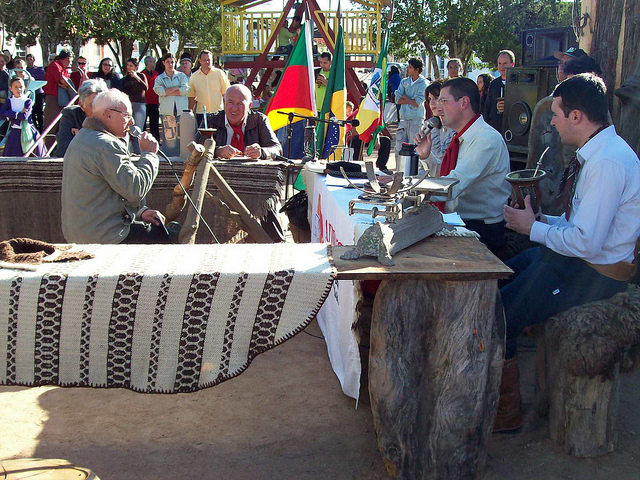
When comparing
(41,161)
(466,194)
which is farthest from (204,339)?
(41,161)

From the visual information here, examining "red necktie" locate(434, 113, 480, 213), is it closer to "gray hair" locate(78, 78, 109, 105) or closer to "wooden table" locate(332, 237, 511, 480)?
"wooden table" locate(332, 237, 511, 480)

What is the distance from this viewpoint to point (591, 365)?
116 inches

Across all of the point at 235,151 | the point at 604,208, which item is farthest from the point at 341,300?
the point at 235,151

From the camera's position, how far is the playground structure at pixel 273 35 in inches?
543

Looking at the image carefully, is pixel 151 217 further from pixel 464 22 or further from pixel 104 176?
pixel 464 22

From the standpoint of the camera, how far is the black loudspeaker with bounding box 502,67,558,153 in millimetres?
6824

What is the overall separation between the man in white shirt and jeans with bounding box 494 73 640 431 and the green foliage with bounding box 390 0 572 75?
25470 mm

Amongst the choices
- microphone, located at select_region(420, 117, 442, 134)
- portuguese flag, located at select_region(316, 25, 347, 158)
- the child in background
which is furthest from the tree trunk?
the child in background

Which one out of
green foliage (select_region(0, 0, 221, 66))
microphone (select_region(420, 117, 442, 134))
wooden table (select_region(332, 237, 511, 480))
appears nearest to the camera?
wooden table (select_region(332, 237, 511, 480))

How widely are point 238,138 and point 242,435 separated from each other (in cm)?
333

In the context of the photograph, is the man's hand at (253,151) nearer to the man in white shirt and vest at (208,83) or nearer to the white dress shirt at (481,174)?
the white dress shirt at (481,174)

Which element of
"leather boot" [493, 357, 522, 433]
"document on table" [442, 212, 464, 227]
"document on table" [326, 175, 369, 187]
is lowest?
"leather boot" [493, 357, 522, 433]

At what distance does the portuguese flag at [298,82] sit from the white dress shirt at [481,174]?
299 cm

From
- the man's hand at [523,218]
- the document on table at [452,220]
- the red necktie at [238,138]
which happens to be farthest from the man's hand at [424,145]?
the red necktie at [238,138]
